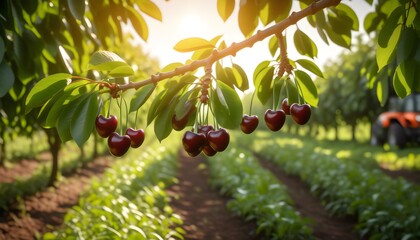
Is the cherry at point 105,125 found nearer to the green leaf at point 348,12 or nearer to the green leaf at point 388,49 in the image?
the green leaf at point 388,49

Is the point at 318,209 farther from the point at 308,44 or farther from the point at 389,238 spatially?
the point at 308,44

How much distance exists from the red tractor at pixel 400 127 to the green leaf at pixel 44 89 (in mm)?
12056

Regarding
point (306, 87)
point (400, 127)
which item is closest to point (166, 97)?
point (306, 87)

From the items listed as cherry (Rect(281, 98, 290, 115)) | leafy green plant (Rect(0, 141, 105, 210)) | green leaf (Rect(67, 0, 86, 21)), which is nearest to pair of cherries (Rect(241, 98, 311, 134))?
cherry (Rect(281, 98, 290, 115))

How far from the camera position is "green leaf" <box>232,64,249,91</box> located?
1.66 meters

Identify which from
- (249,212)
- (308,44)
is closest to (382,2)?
(308,44)

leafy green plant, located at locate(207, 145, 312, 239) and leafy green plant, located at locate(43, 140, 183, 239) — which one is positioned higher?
leafy green plant, located at locate(43, 140, 183, 239)

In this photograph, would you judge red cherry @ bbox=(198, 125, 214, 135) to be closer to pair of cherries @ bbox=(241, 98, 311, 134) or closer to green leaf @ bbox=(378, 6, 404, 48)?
pair of cherries @ bbox=(241, 98, 311, 134)

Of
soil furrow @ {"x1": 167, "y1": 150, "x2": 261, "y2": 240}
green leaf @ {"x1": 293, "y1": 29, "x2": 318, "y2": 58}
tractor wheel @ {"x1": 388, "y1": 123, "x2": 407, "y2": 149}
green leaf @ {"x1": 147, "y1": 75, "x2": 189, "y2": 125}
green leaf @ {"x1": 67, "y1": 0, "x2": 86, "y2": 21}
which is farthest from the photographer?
tractor wheel @ {"x1": 388, "y1": 123, "x2": 407, "y2": 149}

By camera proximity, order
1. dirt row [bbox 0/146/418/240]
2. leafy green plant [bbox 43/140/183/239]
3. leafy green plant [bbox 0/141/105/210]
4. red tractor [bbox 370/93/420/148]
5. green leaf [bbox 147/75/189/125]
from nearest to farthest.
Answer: green leaf [bbox 147/75/189/125]
leafy green plant [bbox 43/140/183/239]
dirt row [bbox 0/146/418/240]
leafy green plant [bbox 0/141/105/210]
red tractor [bbox 370/93/420/148]

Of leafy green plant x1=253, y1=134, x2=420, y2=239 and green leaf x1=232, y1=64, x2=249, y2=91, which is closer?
green leaf x1=232, y1=64, x2=249, y2=91

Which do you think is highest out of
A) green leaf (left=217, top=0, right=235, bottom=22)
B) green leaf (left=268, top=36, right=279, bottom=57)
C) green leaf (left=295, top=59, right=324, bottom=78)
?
green leaf (left=217, top=0, right=235, bottom=22)

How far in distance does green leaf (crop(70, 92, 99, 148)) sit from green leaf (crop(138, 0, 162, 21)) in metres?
0.70

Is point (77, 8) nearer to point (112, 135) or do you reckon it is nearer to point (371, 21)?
point (112, 135)
